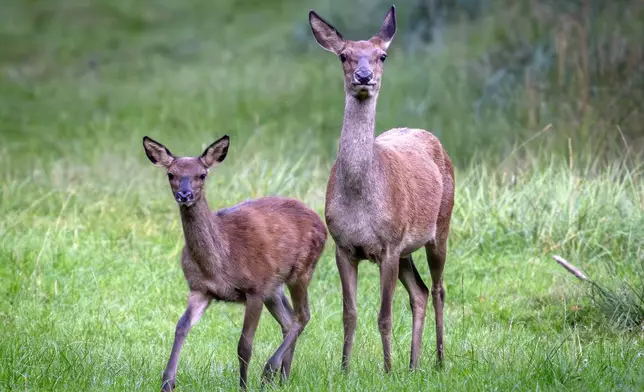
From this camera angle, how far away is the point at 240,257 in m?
7.73

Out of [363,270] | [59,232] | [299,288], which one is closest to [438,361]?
[299,288]

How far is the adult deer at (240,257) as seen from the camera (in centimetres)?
748

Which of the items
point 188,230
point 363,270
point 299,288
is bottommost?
point 363,270

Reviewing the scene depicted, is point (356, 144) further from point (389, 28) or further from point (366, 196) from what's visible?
point (389, 28)

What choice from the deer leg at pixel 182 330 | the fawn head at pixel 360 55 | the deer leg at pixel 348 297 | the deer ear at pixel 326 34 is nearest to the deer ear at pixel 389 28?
the fawn head at pixel 360 55

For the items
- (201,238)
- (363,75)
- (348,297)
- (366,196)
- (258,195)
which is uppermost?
(363,75)

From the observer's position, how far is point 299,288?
26.6ft

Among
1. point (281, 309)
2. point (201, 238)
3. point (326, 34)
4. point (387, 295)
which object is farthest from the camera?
point (281, 309)

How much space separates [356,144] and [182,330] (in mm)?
1571

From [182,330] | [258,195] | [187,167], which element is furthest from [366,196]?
[258,195]

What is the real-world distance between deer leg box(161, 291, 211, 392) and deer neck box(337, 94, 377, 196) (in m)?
1.11

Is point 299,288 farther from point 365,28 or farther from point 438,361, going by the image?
point 365,28

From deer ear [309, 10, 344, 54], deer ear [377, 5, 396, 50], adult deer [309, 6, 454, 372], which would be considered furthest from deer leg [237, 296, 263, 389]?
deer ear [377, 5, 396, 50]

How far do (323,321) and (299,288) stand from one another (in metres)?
1.41
